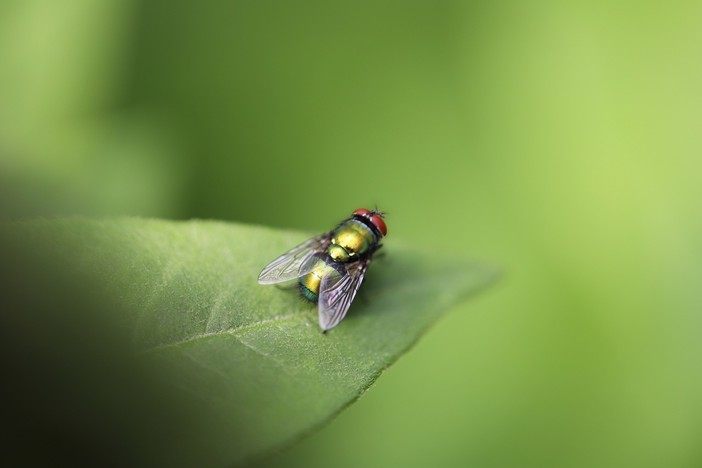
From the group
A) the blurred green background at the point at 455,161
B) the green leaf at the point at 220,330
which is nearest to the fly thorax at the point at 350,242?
the green leaf at the point at 220,330

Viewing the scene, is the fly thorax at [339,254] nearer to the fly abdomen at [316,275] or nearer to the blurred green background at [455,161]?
the fly abdomen at [316,275]

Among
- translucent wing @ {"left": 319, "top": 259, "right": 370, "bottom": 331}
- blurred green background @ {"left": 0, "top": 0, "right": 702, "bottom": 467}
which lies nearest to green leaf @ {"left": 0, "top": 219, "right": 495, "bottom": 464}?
translucent wing @ {"left": 319, "top": 259, "right": 370, "bottom": 331}

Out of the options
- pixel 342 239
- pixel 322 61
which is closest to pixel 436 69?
pixel 322 61

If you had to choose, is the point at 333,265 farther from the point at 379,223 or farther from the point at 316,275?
the point at 379,223

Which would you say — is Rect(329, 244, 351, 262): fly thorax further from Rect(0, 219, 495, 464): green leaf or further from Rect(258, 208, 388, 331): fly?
Rect(0, 219, 495, 464): green leaf

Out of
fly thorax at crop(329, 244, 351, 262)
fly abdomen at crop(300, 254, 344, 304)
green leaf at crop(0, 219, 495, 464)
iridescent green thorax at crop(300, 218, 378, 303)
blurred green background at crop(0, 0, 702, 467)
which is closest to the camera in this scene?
green leaf at crop(0, 219, 495, 464)

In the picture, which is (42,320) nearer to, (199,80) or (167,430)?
(167,430)

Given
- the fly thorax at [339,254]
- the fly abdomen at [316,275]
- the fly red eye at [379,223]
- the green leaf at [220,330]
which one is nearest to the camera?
the green leaf at [220,330]
